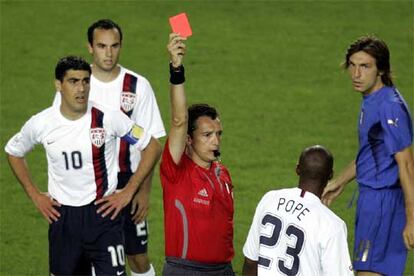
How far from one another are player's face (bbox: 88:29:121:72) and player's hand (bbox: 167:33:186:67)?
2110mm

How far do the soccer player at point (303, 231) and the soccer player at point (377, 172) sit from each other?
124 cm

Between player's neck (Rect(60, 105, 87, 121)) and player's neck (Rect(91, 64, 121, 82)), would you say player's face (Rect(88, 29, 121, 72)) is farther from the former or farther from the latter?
player's neck (Rect(60, 105, 87, 121))

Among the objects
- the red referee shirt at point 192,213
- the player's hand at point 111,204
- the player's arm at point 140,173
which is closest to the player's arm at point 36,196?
the player's hand at point 111,204

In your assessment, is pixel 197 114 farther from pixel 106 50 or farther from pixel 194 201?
pixel 106 50

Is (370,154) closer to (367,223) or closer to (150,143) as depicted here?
(367,223)

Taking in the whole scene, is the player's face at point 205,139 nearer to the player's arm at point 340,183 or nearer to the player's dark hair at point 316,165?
the player's dark hair at point 316,165

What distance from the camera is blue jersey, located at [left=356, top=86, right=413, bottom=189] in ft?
24.3

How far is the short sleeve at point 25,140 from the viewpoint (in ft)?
26.0

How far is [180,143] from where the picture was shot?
6781 mm

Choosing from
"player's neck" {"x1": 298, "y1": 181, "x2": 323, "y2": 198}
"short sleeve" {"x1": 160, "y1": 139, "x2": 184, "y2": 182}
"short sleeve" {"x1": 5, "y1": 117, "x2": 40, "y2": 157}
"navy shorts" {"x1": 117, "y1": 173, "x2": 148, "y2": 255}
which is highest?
"short sleeve" {"x1": 5, "y1": 117, "x2": 40, "y2": 157}

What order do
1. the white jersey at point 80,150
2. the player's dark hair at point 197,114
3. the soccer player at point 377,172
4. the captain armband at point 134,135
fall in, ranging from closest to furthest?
the player's dark hair at point 197,114
the soccer player at point 377,172
the white jersey at point 80,150
the captain armband at point 134,135

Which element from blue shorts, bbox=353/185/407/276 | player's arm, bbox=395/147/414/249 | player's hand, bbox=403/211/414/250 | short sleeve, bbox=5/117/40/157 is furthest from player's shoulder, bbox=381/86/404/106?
short sleeve, bbox=5/117/40/157

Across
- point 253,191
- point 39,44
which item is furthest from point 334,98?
point 39,44

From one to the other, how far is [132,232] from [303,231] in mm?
3053
